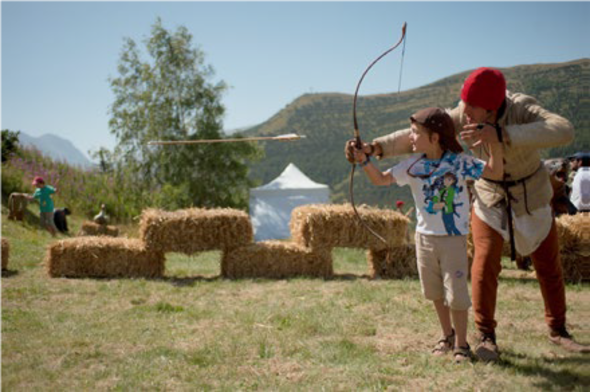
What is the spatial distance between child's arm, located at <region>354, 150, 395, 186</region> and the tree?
2077cm

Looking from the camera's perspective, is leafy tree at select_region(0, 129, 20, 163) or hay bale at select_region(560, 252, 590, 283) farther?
leafy tree at select_region(0, 129, 20, 163)

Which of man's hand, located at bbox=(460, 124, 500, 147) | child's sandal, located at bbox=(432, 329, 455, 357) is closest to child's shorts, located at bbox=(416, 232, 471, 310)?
child's sandal, located at bbox=(432, 329, 455, 357)

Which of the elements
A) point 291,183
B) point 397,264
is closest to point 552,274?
point 397,264

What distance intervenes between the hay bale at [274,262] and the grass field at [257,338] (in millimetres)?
858

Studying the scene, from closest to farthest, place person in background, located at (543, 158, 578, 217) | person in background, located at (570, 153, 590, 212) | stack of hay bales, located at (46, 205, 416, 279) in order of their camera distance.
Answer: stack of hay bales, located at (46, 205, 416, 279) < person in background, located at (570, 153, 590, 212) < person in background, located at (543, 158, 578, 217)

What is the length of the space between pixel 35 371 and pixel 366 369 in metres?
2.12

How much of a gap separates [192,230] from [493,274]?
5139mm

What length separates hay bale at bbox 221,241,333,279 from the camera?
8.05 metres

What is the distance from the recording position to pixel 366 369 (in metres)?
3.32

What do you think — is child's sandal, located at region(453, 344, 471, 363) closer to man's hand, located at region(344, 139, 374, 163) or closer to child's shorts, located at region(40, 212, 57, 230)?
man's hand, located at region(344, 139, 374, 163)

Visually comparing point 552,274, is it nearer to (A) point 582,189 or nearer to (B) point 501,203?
(B) point 501,203

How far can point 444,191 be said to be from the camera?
11.0 ft

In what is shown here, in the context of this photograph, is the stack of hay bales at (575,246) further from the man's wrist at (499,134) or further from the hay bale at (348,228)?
the man's wrist at (499,134)

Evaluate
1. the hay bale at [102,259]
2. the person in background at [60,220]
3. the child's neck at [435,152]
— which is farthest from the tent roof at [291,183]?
the child's neck at [435,152]
